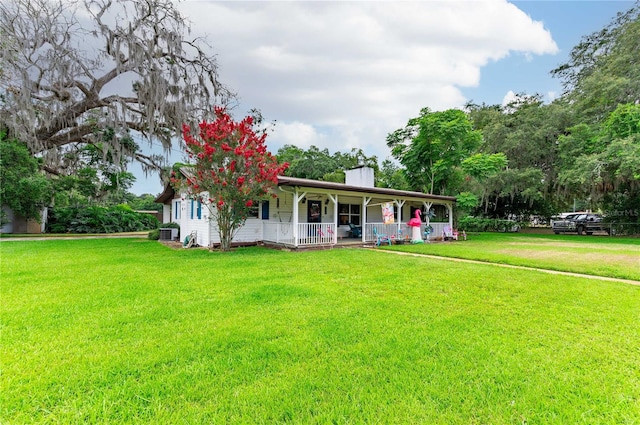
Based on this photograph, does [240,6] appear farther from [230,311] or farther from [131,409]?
[131,409]

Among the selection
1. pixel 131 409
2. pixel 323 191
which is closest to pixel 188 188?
pixel 323 191

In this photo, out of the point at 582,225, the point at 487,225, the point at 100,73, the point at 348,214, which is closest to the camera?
the point at 100,73

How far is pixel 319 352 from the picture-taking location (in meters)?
2.85

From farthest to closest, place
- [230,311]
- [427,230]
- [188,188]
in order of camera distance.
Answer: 1. [427,230]
2. [188,188]
3. [230,311]

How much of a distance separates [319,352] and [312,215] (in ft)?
33.6

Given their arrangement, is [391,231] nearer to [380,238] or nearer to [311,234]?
[380,238]

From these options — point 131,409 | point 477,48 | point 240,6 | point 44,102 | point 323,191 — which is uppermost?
point 240,6

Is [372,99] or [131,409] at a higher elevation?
[372,99]

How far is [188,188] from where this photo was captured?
36.0 ft

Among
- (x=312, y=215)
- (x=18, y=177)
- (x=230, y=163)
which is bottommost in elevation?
(x=312, y=215)

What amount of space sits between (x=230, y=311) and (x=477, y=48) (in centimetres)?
1381

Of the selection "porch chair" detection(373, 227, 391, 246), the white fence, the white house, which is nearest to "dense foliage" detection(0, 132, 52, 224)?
the white house

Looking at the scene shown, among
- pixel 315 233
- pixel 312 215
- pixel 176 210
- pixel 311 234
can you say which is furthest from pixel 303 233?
pixel 176 210

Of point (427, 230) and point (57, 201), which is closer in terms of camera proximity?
point (427, 230)
